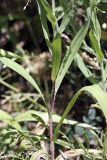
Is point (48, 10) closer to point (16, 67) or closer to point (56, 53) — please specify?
point (56, 53)

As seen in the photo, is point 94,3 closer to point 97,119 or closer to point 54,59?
point 54,59

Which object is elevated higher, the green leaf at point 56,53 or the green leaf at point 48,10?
the green leaf at point 48,10

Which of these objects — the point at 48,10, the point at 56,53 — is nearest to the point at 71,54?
the point at 56,53

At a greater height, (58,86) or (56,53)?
(56,53)

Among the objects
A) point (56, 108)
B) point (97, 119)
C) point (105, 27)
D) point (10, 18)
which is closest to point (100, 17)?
point (105, 27)

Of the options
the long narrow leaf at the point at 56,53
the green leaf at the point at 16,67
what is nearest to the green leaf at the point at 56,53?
the long narrow leaf at the point at 56,53

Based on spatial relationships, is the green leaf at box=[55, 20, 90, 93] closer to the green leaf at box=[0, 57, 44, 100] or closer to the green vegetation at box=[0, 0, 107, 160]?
the green vegetation at box=[0, 0, 107, 160]

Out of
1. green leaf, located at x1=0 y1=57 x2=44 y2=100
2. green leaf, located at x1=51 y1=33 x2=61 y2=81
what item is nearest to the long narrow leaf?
green leaf, located at x1=51 y1=33 x2=61 y2=81

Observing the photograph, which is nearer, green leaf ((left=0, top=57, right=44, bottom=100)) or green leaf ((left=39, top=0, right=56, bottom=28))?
green leaf ((left=39, top=0, right=56, bottom=28))

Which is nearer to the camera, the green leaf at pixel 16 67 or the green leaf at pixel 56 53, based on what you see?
the green leaf at pixel 56 53

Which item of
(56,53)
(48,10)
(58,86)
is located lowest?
(58,86)

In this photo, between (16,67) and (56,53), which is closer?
(56,53)

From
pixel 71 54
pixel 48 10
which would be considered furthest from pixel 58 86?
pixel 48 10

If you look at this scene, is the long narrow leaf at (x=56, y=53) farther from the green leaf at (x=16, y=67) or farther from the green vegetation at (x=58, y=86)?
the green leaf at (x=16, y=67)
